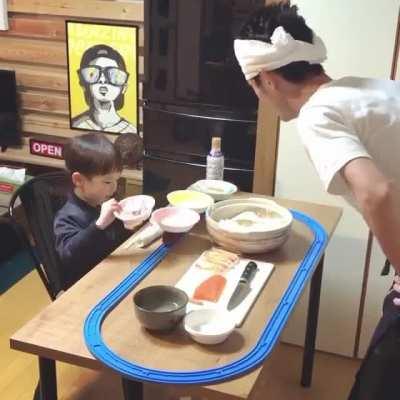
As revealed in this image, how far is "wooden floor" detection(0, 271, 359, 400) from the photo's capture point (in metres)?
2.32

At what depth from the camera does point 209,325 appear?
139 centimetres

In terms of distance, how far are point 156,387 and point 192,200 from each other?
2.40 feet

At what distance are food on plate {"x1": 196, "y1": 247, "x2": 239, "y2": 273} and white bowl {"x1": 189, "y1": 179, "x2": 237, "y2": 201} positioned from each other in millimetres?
330

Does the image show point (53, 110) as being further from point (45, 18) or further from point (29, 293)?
point (29, 293)

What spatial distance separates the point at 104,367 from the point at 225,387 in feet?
0.82

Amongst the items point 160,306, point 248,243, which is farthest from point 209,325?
point 248,243

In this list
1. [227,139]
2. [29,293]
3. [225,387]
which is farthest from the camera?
[29,293]

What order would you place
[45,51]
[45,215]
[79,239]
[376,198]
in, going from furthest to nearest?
[45,51], [45,215], [79,239], [376,198]

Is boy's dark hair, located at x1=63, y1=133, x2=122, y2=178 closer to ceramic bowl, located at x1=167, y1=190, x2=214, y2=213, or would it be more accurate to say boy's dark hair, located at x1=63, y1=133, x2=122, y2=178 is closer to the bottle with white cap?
ceramic bowl, located at x1=167, y1=190, x2=214, y2=213

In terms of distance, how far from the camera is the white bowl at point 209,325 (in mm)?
1327

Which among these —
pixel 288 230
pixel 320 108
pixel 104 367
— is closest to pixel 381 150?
pixel 320 108

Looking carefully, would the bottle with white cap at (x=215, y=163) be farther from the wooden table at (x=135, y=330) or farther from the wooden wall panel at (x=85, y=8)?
the wooden wall panel at (x=85, y=8)

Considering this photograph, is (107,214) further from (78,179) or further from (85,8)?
(85,8)

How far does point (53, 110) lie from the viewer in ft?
12.5
